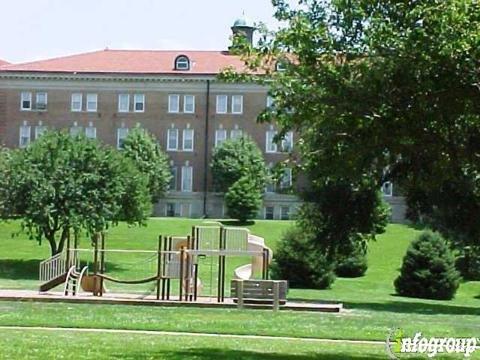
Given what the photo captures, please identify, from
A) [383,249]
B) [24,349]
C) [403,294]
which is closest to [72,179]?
[403,294]

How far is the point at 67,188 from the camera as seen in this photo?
4969cm

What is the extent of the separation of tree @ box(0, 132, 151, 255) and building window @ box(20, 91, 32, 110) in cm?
3799

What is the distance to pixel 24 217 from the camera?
4978 centimetres

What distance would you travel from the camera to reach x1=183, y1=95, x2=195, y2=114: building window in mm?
88062

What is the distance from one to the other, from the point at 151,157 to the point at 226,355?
227 feet

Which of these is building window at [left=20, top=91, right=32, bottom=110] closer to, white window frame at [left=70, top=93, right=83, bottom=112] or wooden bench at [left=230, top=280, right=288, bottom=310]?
white window frame at [left=70, top=93, right=83, bottom=112]

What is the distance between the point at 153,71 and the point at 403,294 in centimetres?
4635

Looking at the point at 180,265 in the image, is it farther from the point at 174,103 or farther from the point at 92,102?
the point at 92,102

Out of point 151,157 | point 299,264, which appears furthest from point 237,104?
point 299,264

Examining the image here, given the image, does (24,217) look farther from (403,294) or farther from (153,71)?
(153,71)

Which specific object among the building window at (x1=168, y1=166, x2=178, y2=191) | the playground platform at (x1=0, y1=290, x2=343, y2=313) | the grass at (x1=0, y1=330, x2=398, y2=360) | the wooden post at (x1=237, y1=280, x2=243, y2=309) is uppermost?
the building window at (x1=168, y1=166, x2=178, y2=191)

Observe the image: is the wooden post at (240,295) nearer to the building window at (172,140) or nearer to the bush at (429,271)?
the bush at (429,271)

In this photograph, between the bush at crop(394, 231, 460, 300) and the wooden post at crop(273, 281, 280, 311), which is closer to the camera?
the wooden post at crop(273, 281, 280, 311)

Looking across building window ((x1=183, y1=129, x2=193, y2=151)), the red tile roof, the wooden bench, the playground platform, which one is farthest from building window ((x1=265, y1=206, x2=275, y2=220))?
the wooden bench
